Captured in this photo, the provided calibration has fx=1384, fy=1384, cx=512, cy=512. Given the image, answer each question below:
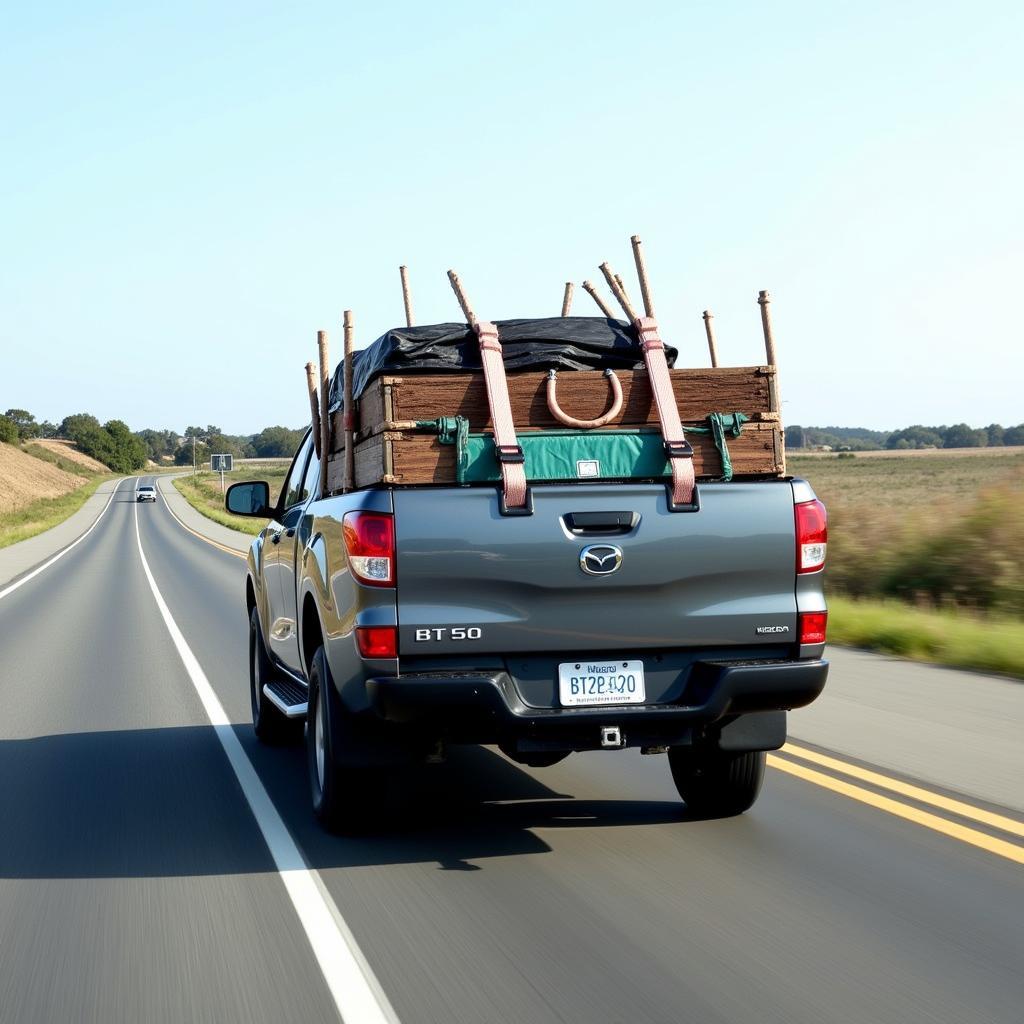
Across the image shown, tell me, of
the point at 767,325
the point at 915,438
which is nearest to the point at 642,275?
the point at 767,325

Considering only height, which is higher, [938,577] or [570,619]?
[570,619]

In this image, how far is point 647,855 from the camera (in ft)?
19.0

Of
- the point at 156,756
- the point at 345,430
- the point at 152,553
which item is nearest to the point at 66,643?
the point at 156,756

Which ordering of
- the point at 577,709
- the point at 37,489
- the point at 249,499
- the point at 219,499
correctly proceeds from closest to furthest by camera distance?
the point at 577,709
the point at 249,499
the point at 219,499
the point at 37,489

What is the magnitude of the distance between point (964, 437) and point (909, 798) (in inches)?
6585

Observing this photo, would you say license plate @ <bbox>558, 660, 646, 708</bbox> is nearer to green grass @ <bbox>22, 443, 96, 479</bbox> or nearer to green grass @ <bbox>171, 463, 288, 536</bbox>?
green grass @ <bbox>171, 463, 288, 536</bbox>

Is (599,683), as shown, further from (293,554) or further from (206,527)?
(206,527)

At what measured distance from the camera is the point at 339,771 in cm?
592

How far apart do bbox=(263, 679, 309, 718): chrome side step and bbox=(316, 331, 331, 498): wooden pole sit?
107cm

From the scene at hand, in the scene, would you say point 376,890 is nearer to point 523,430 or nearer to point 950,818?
point 523,430

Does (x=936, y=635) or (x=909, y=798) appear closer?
(x=909, y=798)

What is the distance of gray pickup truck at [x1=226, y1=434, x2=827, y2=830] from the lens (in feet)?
17.7

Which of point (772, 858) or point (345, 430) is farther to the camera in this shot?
point (345, 430)

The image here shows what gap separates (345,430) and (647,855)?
2.30 m
